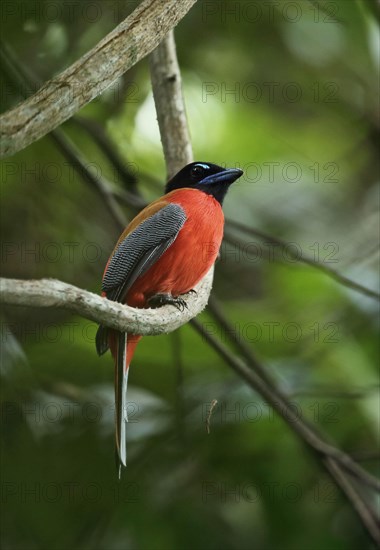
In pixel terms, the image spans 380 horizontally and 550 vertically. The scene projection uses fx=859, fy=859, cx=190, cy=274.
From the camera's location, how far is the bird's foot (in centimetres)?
455

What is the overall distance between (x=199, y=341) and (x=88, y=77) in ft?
9.62

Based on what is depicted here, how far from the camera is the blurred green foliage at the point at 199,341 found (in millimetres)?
5367

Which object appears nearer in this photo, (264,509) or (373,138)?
(264,509)

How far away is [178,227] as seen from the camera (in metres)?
5.20

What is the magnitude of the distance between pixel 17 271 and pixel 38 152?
0.90 m

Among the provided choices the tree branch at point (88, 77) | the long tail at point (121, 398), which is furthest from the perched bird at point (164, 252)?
the tree branch at point (88, 77)

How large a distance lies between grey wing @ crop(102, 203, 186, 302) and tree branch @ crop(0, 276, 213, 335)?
2.52 ft

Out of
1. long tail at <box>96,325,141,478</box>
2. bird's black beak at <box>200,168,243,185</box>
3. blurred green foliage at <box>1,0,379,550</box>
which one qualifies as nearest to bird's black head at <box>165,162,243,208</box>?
bird's black beak at <box>200,168,243,185</box>

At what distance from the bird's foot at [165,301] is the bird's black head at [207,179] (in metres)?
0.85

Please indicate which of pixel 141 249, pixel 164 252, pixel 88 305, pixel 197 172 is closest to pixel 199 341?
pixel 164 252

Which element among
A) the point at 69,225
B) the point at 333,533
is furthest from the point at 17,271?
the point at 333,533

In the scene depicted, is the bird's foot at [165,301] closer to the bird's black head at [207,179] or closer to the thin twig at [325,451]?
the thin twig at [325,451]

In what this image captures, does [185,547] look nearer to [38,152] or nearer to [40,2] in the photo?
[38,152]

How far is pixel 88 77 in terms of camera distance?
10.3ft
